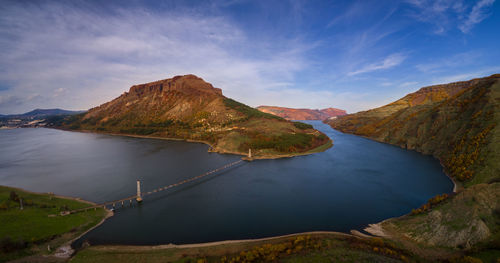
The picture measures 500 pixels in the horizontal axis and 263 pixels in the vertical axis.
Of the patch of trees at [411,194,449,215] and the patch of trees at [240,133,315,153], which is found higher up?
the patch of trees at [240,133,315,153]

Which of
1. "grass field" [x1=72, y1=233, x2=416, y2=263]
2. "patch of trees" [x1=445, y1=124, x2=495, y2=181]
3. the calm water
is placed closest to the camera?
"grass field" [x1=72, y1=233, x2=416, y2=263]

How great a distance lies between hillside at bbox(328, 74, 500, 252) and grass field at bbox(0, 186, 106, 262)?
39.8 metres

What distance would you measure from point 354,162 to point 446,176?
21032 millimetres

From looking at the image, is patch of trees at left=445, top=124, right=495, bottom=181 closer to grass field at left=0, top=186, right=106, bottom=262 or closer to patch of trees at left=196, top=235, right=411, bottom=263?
patch of trees at left=196, top=235, right=411, bottom=263

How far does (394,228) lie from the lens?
2528cm

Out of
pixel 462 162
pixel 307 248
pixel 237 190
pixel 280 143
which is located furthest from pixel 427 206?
pixel 280 143

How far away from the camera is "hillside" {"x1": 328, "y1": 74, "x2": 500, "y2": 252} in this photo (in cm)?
2109

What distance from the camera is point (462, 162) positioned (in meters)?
41.8

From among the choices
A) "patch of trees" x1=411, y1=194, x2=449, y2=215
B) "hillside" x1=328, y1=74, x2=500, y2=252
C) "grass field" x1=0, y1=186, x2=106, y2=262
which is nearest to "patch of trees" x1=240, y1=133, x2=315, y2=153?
"hillside" x1=328, y1=74, x2=500, y2=252

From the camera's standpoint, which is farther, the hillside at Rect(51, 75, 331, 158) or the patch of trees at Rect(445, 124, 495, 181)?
the hillside at Rect(51, 75, 331, 158)

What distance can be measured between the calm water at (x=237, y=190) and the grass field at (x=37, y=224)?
2561 mm

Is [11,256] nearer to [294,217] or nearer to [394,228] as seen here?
[294,217]

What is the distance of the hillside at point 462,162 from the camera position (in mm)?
21094

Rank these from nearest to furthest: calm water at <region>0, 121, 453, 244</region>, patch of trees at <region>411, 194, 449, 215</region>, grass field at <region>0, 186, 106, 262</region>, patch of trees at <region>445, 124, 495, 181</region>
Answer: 1. grass field at <region>0, 186, 106, 262</region>
2. calm water at <region>0, 121, 453, 244</region>
3. patch of trees at <region>411, 194, 449, 215</region>
4. patch of trees at <region>445, 124, 495, 181</region>
